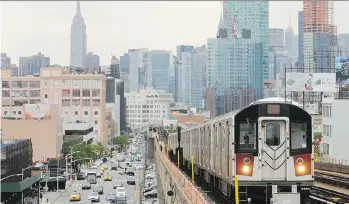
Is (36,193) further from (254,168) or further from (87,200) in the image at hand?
(254,168)

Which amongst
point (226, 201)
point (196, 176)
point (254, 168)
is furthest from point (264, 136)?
point (196, 176)

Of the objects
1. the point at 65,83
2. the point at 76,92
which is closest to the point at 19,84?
the point at 65,83

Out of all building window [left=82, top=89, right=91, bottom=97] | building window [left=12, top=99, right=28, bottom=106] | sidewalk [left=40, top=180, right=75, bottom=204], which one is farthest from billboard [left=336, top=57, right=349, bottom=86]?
building window [left=12, top=99, right=28, bottom=106]

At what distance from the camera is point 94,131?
136250mm

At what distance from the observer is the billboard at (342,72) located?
72.2 meters

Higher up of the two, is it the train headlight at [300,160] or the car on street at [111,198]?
the train headlight at [300,160]

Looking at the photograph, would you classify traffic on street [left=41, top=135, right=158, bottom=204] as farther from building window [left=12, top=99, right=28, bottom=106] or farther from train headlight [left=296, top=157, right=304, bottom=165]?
train headlight [left=296, top=157, right=304, bottom=165]

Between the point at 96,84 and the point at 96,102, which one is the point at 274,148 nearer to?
the point at 96,102

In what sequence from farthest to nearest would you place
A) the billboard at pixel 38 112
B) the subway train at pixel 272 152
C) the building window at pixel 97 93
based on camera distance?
the building window at pixel 97 93, the billboard at pixel 38 112, the subway train at pixel 272 152

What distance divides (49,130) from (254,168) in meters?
73.8

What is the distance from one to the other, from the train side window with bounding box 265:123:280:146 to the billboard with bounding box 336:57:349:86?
53.7m

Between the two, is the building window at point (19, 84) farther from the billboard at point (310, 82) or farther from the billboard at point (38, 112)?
the billboard at point (310, 82)

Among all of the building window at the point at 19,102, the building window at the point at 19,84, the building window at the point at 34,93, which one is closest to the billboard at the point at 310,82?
the building window at the point at 19,102

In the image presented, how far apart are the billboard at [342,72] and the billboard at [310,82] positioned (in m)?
0.94
